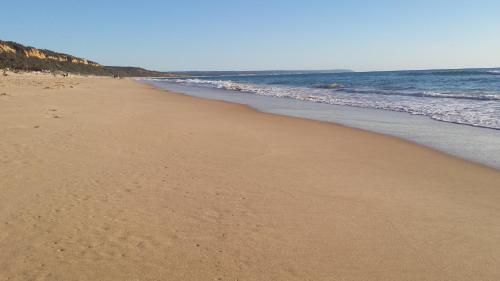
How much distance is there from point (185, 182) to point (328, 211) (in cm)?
196

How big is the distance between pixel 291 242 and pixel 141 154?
12.8 feet

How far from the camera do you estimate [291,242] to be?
3.64 meters

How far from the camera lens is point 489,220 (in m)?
4.25

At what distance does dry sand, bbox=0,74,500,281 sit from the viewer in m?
3.20

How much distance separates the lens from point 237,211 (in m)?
4.34

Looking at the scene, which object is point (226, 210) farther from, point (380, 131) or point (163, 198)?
point (380, 131)

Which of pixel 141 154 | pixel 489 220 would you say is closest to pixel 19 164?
pixel 141 154

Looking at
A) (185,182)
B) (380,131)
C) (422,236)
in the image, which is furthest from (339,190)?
(380,131)

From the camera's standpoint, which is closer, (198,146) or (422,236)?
(422,236)

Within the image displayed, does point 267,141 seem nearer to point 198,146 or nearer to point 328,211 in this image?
point 198,146

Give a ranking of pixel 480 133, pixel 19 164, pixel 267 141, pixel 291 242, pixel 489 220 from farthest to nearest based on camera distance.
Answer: pixel 480 133
pixel 267 141
pixel 19 164
pixel 489 220
pixel 291 242

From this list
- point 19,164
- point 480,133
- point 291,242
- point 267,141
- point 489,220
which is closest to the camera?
point 291,242

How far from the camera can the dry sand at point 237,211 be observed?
10.5 ft

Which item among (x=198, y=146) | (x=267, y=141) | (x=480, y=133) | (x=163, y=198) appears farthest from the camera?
(x=480, y=133)
